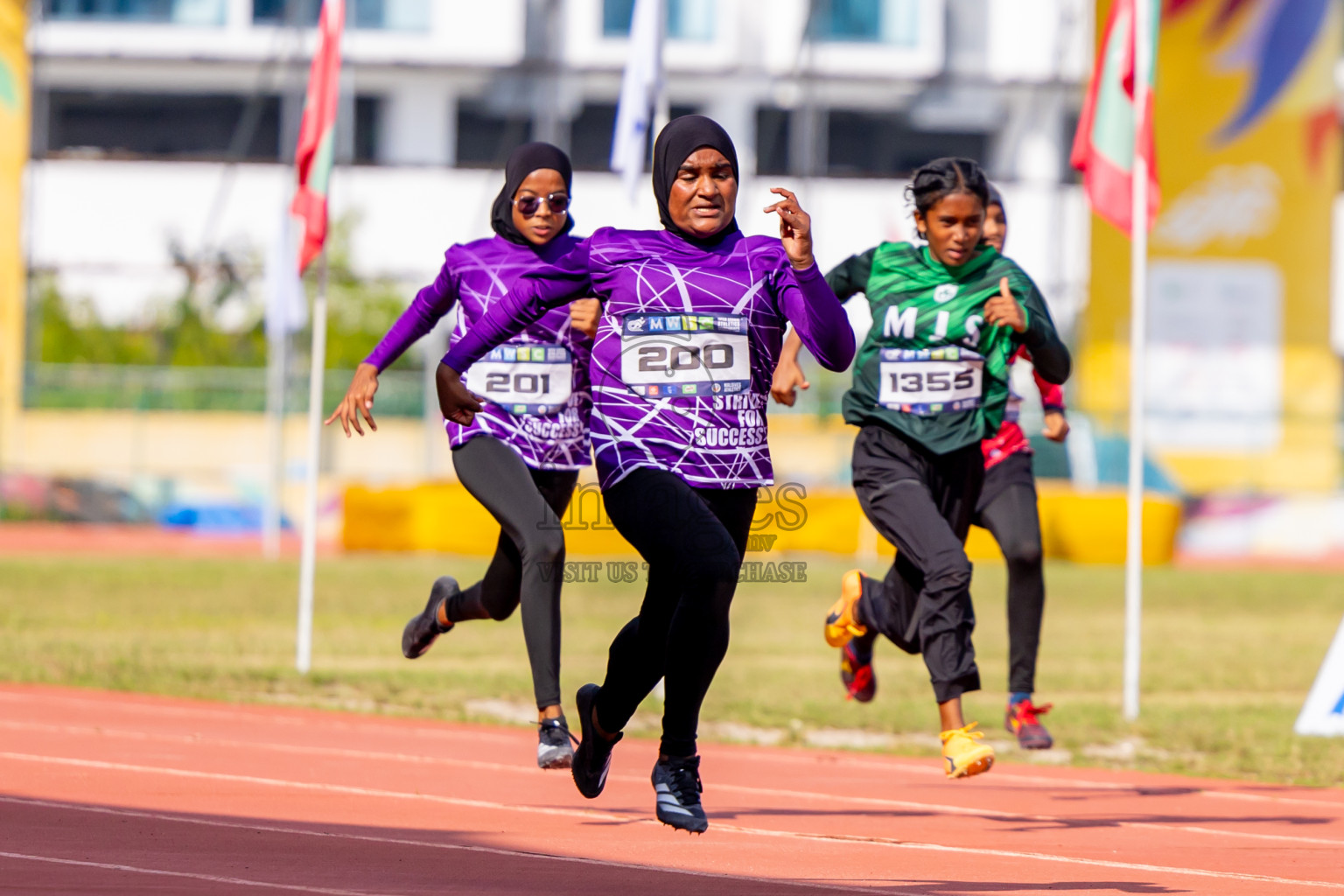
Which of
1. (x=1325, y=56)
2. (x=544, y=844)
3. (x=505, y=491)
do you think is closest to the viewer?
(x=544, y=844)

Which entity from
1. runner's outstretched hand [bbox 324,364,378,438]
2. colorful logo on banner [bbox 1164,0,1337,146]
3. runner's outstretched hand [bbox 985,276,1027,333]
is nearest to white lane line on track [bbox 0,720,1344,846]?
runner's outstretched hand [bbox 985,276,1027,333]

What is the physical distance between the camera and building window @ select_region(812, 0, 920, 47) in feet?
125

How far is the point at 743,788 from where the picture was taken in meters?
7.99

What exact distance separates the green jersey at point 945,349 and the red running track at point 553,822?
1.47 m

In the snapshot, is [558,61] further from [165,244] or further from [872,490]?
[872,490]

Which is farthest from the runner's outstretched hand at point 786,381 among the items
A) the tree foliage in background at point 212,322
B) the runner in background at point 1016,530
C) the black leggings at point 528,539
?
the tree foliage in background at point 212,322

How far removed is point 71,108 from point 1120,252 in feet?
66.0

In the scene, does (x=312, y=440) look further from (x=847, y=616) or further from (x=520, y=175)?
(x=847, y=616)

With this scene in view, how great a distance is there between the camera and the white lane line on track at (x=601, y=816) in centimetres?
597

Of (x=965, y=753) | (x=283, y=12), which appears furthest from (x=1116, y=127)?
(x=283, y=12)

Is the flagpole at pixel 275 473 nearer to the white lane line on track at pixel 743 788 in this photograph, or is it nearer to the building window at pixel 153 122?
the building window at pixel 153 122

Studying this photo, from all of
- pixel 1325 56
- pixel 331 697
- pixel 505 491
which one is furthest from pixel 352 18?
pixel 505 491

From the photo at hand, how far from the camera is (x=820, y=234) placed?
37938 mm

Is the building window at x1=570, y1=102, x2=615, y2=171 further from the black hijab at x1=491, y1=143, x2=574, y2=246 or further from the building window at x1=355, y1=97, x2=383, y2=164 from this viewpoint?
the black hijab at x1=491, y1=143, x2=574, y2=246
